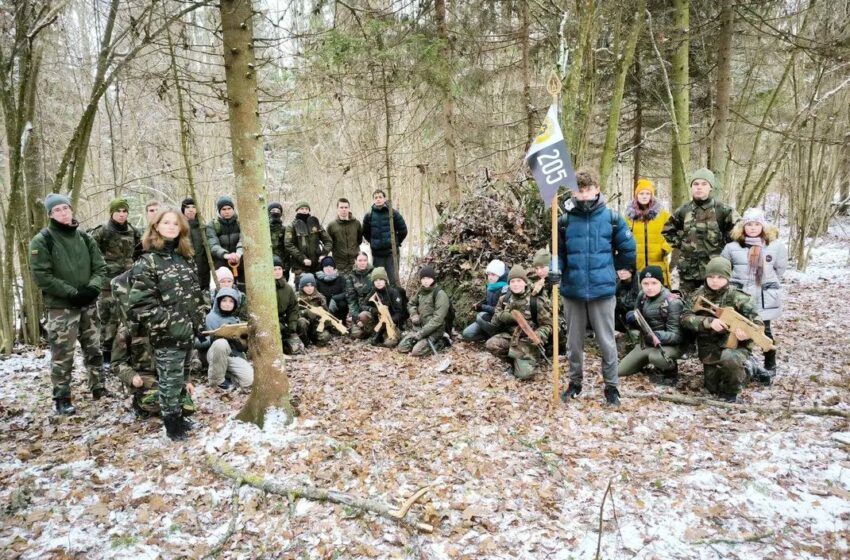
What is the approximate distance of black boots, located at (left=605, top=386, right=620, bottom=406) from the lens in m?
4.93

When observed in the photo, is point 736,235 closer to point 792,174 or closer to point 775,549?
point 775,549

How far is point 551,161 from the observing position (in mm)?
4715

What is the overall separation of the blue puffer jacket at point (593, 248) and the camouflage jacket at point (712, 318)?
45.0 inches

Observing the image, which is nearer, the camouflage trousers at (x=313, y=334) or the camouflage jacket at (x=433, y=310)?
the camouflage jacket at (x=433, y=310)

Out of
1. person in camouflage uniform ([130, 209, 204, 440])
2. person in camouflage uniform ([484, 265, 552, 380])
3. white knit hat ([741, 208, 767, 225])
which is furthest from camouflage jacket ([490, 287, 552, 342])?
person in camouflage uniform ([130, 209, 204, 440])

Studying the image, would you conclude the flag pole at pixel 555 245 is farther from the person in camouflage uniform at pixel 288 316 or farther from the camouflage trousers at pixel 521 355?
the person in camouflage uniform at pixel 288 316

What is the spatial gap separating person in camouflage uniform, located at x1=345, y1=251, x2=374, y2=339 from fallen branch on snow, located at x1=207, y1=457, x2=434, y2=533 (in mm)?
4447

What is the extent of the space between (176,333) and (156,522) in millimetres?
1566

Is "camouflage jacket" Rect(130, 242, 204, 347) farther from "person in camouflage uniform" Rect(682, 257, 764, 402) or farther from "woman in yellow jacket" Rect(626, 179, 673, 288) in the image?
"woman in yellow jacket" Rect(626, 179, 673, 288)

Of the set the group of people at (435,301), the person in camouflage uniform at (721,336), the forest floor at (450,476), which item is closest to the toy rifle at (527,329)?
the group of people at (435,301)

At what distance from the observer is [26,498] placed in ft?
11.1

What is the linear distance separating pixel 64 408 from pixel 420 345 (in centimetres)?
424

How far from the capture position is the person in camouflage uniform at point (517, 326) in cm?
599

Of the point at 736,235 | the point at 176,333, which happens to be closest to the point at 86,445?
the point at 176,333
